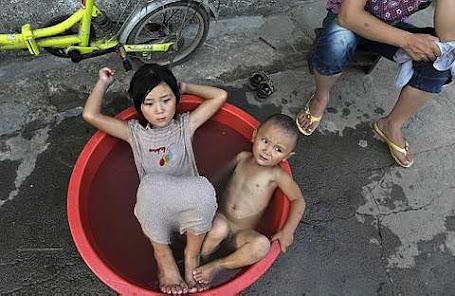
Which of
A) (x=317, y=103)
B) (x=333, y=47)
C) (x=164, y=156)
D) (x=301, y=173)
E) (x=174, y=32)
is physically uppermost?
(x=333, y=47)

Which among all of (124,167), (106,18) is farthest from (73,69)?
(124,167)

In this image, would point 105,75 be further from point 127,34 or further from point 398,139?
point 398,139

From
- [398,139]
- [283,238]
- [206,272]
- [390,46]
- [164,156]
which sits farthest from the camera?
[398,139]

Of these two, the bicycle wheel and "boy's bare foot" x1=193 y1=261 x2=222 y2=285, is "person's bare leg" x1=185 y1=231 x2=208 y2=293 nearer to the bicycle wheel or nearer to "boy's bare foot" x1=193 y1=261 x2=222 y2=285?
"boy's bare foot" x1=193 y1=261 x2=222 y2=285

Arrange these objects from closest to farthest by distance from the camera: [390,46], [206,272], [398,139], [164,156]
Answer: [206,272], [164,156], [390,46], [398,139]

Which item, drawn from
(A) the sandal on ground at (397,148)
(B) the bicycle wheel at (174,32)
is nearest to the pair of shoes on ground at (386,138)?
(A) the sandal on ground at (397,148)

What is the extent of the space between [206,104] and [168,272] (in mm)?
681

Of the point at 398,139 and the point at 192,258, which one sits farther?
the point at 398,139

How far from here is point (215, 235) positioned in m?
1.71

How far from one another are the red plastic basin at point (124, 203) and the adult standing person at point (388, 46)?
0.45 m

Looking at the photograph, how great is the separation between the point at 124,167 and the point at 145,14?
0.71 m

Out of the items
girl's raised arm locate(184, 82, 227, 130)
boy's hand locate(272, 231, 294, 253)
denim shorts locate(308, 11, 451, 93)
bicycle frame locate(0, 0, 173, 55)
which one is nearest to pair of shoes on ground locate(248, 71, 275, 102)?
denim shorts locate(308, 11, 451, 93)

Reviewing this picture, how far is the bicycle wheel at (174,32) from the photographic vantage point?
2160mm

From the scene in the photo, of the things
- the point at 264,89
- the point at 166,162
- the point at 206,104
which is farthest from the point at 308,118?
the point at 166,162
